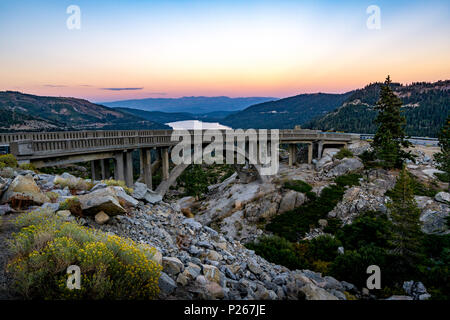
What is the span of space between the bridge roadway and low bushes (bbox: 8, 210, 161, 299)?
10.7 meters

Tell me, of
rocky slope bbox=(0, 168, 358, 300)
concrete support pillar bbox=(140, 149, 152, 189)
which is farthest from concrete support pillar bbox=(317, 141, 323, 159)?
rocky slope bbox=(0, 168, 358, 300)

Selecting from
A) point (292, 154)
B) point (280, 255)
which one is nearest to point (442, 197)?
point (280, 255)

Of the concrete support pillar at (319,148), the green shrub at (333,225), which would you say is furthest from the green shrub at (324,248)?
the concrete support pillar at (319,148)

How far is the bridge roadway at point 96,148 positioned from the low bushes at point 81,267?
1065 cm

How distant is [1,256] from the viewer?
17.7 ft

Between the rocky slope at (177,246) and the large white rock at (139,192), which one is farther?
the large white rock at (139,192)

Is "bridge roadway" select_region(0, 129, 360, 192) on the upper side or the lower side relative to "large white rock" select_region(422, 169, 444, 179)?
upper

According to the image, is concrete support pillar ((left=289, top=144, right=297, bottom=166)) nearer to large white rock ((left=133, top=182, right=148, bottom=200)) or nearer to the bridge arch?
the bridge arch

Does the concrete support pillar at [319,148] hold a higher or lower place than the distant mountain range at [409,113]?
lower

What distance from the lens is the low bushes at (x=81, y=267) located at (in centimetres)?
433

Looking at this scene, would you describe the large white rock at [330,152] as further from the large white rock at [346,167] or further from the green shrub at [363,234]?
the green shrub at [363,234]

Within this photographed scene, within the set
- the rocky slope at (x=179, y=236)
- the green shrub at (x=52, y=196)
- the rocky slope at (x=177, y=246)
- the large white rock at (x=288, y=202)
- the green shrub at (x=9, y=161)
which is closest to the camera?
the rocky slope at (x=177, y=246)

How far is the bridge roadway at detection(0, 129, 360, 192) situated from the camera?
1390 cm
